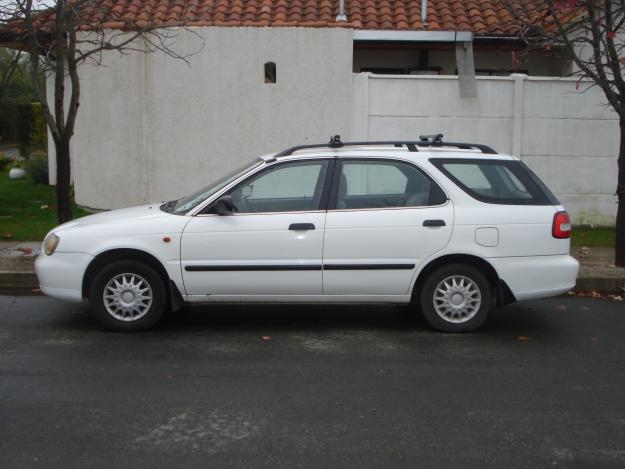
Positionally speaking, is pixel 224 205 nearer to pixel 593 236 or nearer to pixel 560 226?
pixel 560 226

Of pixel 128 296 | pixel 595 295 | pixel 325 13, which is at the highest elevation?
pixel 325 13

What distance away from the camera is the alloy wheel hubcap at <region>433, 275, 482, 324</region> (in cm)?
685

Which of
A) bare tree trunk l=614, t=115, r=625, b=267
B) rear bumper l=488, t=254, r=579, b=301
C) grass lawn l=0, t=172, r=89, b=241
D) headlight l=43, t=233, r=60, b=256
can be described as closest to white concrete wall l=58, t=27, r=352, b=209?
grass lawn l=0, t=172, r=89, b=241

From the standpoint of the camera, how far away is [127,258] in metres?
6.82

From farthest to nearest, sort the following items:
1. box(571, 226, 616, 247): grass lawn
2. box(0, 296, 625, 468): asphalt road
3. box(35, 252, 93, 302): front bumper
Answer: box(571, 226, 616, 247): grass lawn < box(35, 252, 93, 302): front bumper < box(0, 296, 625, 468): asphalt road

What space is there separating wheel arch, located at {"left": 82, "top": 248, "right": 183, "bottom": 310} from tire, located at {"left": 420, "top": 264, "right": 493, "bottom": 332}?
87.0 inches

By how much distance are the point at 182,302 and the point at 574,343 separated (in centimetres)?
349

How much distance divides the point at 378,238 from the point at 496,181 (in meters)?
1.24

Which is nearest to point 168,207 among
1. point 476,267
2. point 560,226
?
point 476,267

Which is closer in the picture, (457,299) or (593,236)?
(457,299)

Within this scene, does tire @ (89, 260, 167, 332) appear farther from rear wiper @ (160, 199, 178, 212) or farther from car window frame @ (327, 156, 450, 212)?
car window frame @ (327, 156, 450, 212)

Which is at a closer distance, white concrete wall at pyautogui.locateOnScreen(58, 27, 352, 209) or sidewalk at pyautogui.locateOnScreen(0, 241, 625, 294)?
sidewalk at pyautogui.locateOnScreen(0, 241, 625, 294)

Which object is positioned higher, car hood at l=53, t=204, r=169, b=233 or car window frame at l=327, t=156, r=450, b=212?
car window frame at l=327, t=156, r=450, b=212

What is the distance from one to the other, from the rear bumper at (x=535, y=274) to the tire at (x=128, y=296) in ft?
9.70
